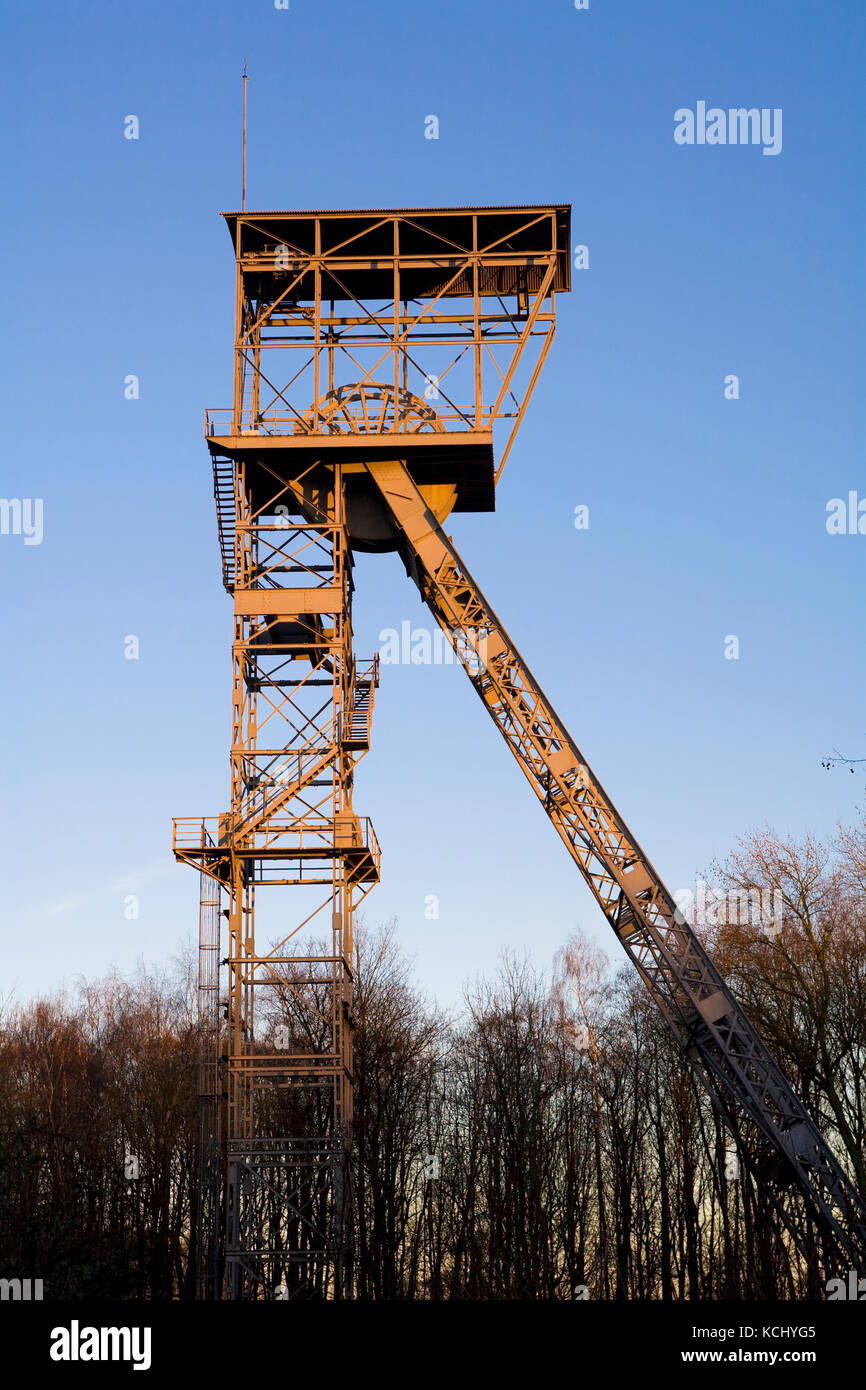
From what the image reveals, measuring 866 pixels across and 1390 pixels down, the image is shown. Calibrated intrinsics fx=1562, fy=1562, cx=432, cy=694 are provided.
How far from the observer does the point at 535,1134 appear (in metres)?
50.0

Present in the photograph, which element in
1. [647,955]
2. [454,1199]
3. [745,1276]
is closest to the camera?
[647,955]

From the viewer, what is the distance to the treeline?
41844 mm

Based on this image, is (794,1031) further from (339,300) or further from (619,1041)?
(339,300)

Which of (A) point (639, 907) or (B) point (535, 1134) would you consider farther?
(B) point (535, 1134)

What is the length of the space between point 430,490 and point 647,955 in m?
13.3

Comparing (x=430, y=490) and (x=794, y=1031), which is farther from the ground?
(x=430, y=490)

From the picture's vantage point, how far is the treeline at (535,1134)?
4184 centimetres

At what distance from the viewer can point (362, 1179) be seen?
164 ft

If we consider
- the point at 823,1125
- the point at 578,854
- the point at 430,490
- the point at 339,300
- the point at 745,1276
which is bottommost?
the point at 745,1276

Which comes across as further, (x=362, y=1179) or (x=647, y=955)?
(x=362, y=1179)
